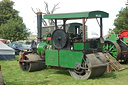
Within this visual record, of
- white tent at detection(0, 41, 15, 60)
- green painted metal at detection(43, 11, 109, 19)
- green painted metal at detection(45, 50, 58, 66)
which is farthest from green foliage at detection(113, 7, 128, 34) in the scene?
green painted metal at detection(45, 50, 58, 66)

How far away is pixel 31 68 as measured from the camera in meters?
8.73

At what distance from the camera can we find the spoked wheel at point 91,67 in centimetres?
681

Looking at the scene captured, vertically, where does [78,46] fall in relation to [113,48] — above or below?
above

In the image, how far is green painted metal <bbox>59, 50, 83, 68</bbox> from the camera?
7082 mm

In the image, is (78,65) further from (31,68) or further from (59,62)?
(31,68)

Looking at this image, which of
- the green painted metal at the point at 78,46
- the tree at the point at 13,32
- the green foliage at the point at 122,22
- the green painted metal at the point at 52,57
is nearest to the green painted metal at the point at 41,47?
the green painted metal at the point at 52,57

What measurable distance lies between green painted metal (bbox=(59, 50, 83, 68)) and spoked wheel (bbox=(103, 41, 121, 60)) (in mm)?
3794

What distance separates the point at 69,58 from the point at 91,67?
960 mm

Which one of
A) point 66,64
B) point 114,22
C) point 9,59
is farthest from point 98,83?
point 114,22

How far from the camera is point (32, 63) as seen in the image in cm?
874

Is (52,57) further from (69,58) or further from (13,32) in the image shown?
(13,32)

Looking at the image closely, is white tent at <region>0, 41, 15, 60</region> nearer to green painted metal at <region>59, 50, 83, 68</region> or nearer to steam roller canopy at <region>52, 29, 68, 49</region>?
steam roller canopy at <region>52, 29, 68, 49</region>

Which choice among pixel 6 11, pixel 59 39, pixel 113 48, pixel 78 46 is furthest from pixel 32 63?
pixel 6 11

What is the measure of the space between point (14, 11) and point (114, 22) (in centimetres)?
2600
